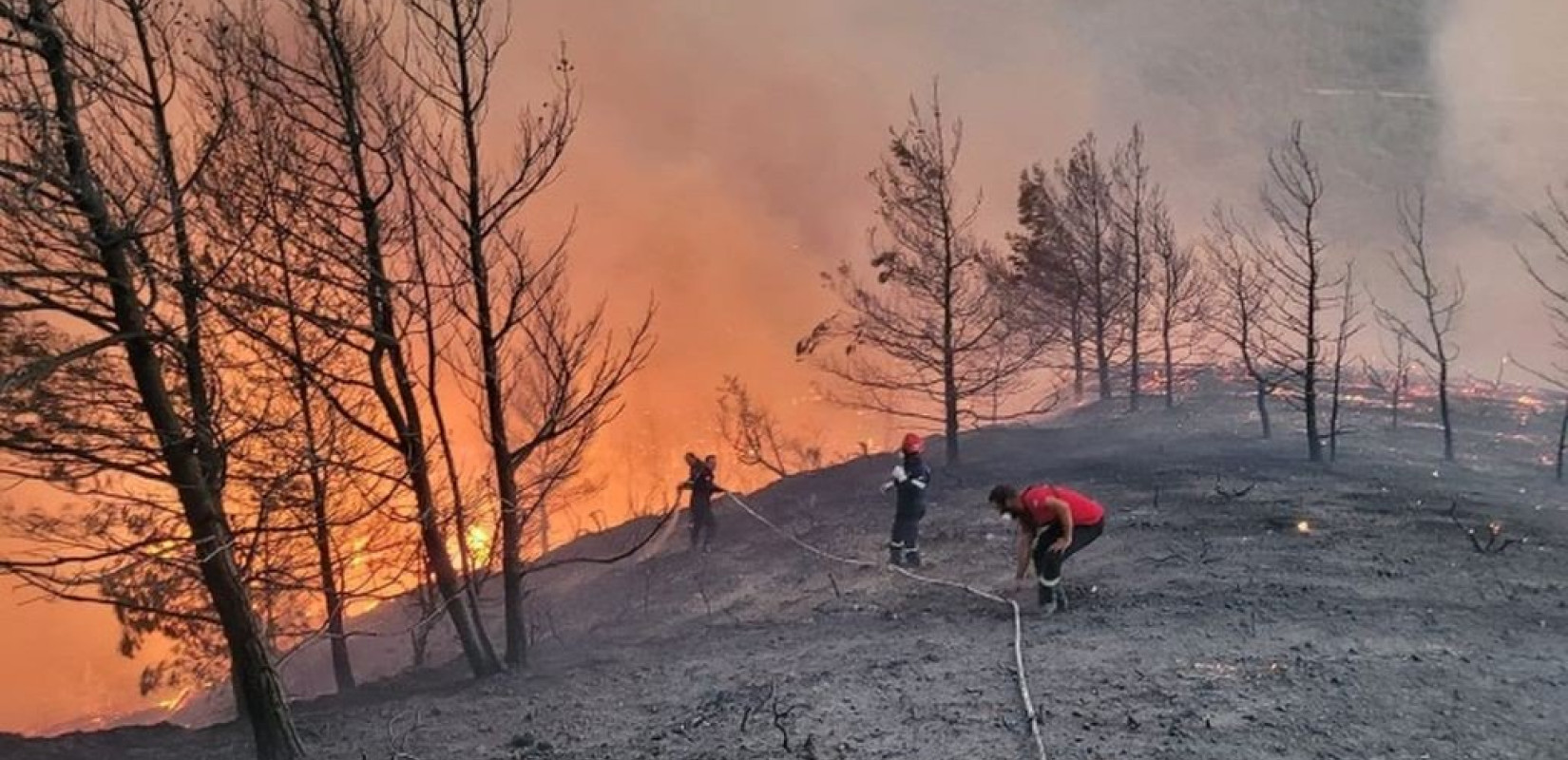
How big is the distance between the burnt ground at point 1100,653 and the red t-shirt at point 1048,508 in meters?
0.99

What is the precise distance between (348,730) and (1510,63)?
70.9 m

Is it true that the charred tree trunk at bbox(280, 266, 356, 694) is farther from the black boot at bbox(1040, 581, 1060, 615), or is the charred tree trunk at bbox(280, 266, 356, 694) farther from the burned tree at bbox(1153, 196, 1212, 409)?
the burned tree at bbox(1153, 196, 1212, 409)

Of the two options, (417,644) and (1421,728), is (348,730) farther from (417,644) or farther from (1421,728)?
(1421,728)

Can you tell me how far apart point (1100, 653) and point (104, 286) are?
28.1ft

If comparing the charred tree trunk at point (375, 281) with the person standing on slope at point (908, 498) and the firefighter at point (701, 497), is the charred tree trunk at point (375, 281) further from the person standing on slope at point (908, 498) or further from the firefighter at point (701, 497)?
the firefighter at point (701, 497)

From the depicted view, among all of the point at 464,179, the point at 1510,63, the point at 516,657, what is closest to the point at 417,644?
the point at 516,657

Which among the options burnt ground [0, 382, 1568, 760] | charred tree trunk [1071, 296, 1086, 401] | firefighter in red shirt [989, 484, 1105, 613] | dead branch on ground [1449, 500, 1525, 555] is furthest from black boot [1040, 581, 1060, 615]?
charred tree trunk [1071, 296, 1086, 401]

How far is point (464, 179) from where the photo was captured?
10.3 metres

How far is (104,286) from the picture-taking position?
24.1ft

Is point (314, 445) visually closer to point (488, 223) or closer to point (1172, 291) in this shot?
point (488, 223)

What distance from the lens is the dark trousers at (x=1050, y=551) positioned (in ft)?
32.2

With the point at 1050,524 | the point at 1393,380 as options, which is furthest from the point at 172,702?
the point at 1393,380

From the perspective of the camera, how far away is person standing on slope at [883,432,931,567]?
39.9 ft

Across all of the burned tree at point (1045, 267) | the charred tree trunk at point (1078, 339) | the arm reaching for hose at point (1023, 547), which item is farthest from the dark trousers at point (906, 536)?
the charred tree trunk at point (1078, 339)
